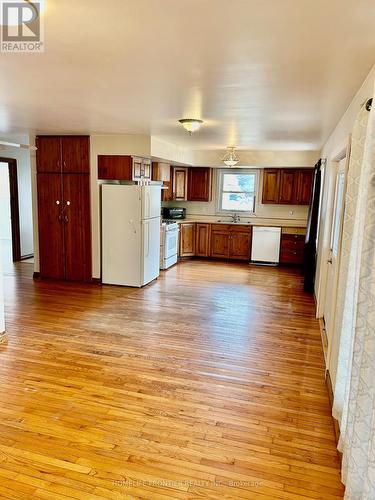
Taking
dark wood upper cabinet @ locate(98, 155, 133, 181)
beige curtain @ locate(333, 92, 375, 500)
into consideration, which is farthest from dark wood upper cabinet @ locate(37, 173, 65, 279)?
beige curtain @ locate(333, 92, 375, 500)

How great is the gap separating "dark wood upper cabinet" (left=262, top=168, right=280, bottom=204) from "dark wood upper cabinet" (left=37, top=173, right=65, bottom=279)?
4439 millimetres

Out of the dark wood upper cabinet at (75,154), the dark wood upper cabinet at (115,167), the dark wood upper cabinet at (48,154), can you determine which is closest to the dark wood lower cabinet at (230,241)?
the dark wood upper cabinet at (115,167)

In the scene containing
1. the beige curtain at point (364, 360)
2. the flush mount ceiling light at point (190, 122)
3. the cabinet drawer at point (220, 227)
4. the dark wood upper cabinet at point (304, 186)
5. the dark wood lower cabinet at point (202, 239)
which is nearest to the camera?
the beige curtain at point (364, 360)

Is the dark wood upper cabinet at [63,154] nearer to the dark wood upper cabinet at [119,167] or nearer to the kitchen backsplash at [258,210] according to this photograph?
the dark wood upper cabinet at [119,167]

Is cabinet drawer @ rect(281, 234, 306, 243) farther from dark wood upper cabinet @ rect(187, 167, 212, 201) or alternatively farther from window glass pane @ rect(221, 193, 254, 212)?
dark wood upper cabinet @ rect(187, 167, 212, 201)

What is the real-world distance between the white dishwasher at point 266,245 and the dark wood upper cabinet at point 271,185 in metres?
0.75

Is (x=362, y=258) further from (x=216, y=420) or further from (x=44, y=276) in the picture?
(x=44, y=276)

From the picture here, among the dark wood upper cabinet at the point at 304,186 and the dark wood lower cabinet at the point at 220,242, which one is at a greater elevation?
the dark wood upper cabinet at the point at 304,186

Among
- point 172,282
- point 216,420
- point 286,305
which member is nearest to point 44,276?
point 172,282

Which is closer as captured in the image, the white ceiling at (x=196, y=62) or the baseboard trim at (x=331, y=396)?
the white ceiling at (x=196, y=62)

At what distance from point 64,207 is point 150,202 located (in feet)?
4.72

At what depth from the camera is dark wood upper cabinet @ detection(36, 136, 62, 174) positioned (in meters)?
5.98

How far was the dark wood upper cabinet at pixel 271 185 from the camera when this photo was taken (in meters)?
8.17

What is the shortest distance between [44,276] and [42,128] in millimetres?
2485
